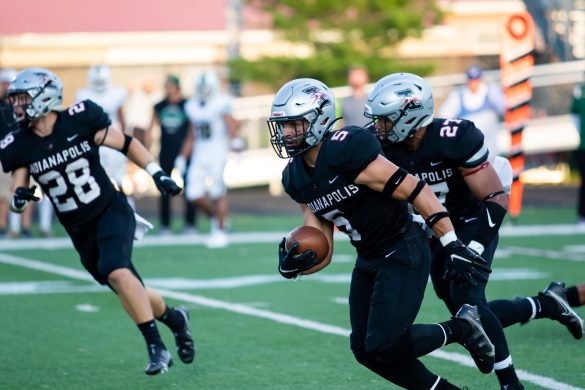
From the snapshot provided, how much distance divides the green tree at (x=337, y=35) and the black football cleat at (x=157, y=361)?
54.9 ft

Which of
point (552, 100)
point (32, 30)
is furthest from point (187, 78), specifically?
point (552, 100)

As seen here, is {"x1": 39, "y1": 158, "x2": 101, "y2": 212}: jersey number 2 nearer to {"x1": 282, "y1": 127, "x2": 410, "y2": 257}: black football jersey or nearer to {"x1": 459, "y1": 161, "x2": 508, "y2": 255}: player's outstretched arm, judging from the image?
{"x1": 282, "y1": 127, "x2": 410, "y2": 257}: black football jersey

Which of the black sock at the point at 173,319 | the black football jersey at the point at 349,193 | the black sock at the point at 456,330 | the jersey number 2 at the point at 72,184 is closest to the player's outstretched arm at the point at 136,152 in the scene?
the jersey number 2 at the point at 72,184

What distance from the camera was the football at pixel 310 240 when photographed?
5.45 metres

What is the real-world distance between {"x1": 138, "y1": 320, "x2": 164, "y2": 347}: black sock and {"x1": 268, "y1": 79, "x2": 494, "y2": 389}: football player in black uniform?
1.18 metres

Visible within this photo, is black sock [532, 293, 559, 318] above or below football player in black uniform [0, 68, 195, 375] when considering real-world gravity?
below

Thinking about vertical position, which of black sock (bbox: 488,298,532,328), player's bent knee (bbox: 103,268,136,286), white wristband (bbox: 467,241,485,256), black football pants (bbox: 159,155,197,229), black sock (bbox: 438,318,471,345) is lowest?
black football pants (bbox: 159,155,197,229)

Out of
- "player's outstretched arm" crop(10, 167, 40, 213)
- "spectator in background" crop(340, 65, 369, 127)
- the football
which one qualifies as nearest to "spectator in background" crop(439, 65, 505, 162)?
"spectator in background" crop(340, 65, 369, 127)

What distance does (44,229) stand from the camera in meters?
14.0

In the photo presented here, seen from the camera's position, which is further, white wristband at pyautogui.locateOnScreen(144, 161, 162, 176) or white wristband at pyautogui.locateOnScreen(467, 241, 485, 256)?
white wristband at pyautogui.locateOnScreen(144, 161, 162, 176)

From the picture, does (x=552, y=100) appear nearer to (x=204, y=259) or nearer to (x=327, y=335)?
(x=204, y=259)

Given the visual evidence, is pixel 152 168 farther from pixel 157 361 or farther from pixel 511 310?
pixel 511 310

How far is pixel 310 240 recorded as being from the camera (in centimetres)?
547

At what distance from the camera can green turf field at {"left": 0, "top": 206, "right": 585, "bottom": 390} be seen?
6355mm
